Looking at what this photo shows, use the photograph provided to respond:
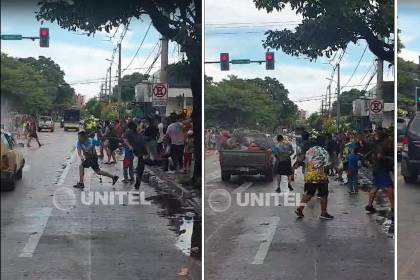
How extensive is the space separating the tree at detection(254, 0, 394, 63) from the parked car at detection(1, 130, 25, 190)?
6.15ft

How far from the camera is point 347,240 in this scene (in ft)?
20.0

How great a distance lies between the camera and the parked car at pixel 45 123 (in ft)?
19.6

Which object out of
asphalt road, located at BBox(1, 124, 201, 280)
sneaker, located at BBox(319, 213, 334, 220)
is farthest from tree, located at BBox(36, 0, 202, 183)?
sneaker, located at BBox(319, 213, 334, 220)

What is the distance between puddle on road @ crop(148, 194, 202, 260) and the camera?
19.8ft

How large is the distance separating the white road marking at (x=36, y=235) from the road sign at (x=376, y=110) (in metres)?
2.35

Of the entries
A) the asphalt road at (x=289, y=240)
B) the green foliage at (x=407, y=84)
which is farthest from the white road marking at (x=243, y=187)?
the green foliage at (x=407, y=84)

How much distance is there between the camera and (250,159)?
6082mm

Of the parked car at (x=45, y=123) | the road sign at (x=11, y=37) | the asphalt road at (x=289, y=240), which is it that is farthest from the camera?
the asphalt road at (x=289, y=240)

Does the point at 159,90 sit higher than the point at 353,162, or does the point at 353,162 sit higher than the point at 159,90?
the point at 159,90

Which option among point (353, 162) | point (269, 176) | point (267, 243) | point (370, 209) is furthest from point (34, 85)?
point (370, 209)

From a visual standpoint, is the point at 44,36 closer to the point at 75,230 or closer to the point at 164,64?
A: the point at 164,64

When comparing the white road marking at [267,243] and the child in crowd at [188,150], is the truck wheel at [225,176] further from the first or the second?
the white road marking at [267,243]

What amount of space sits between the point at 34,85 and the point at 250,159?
1607 millimetres

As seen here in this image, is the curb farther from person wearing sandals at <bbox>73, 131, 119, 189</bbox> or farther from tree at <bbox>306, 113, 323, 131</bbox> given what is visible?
tree at <bbox>306, 113, 323, 131</bbox>
